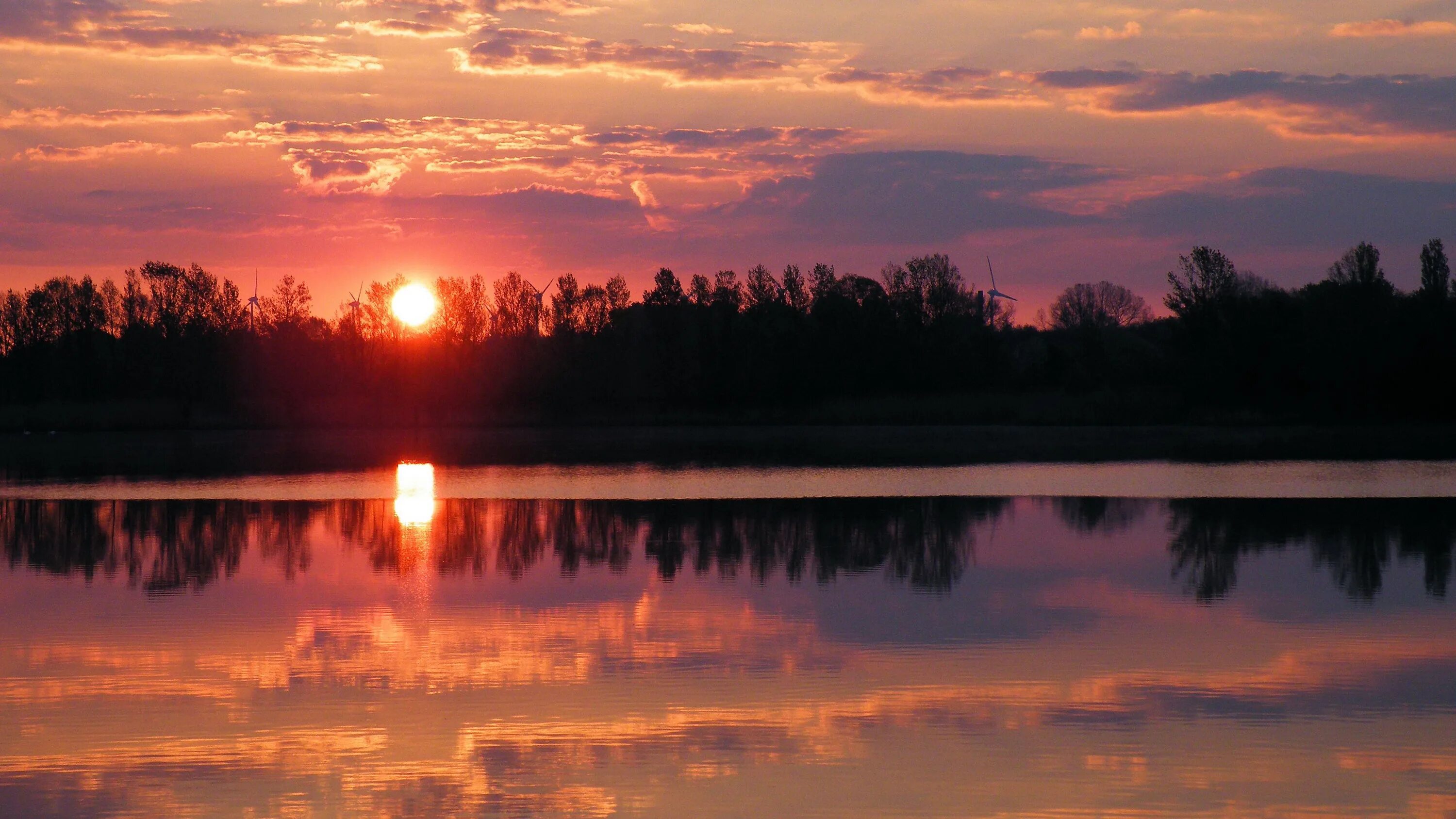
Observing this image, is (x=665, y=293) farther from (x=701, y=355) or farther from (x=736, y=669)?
(x=736, y=669)

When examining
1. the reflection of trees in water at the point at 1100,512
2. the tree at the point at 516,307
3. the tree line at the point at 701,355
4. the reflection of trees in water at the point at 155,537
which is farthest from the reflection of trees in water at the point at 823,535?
the tree at the point at 516,307

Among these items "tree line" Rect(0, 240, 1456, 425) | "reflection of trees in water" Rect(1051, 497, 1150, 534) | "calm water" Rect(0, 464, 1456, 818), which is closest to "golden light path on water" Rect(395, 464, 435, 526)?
"calm water" Rect(0, 464, 1456, 818)

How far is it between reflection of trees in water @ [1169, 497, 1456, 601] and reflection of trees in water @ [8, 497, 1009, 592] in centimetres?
268

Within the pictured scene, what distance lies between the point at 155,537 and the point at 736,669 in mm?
11975

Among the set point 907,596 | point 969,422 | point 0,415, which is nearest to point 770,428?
point 969,422

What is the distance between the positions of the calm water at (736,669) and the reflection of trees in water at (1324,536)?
113mm

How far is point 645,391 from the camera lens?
73062 mm

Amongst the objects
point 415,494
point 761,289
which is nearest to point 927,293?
point 761,289

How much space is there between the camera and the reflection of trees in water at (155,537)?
607 inches

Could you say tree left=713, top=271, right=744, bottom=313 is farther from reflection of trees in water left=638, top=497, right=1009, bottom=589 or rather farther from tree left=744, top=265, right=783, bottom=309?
reflection of trees in water left=638, top=497, right=1009, bottom=589

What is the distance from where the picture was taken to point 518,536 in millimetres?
18406

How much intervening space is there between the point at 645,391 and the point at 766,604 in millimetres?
60856

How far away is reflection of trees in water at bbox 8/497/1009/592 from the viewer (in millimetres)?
15328

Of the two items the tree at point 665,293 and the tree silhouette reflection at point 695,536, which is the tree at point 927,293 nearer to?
the tree at point 665,293
